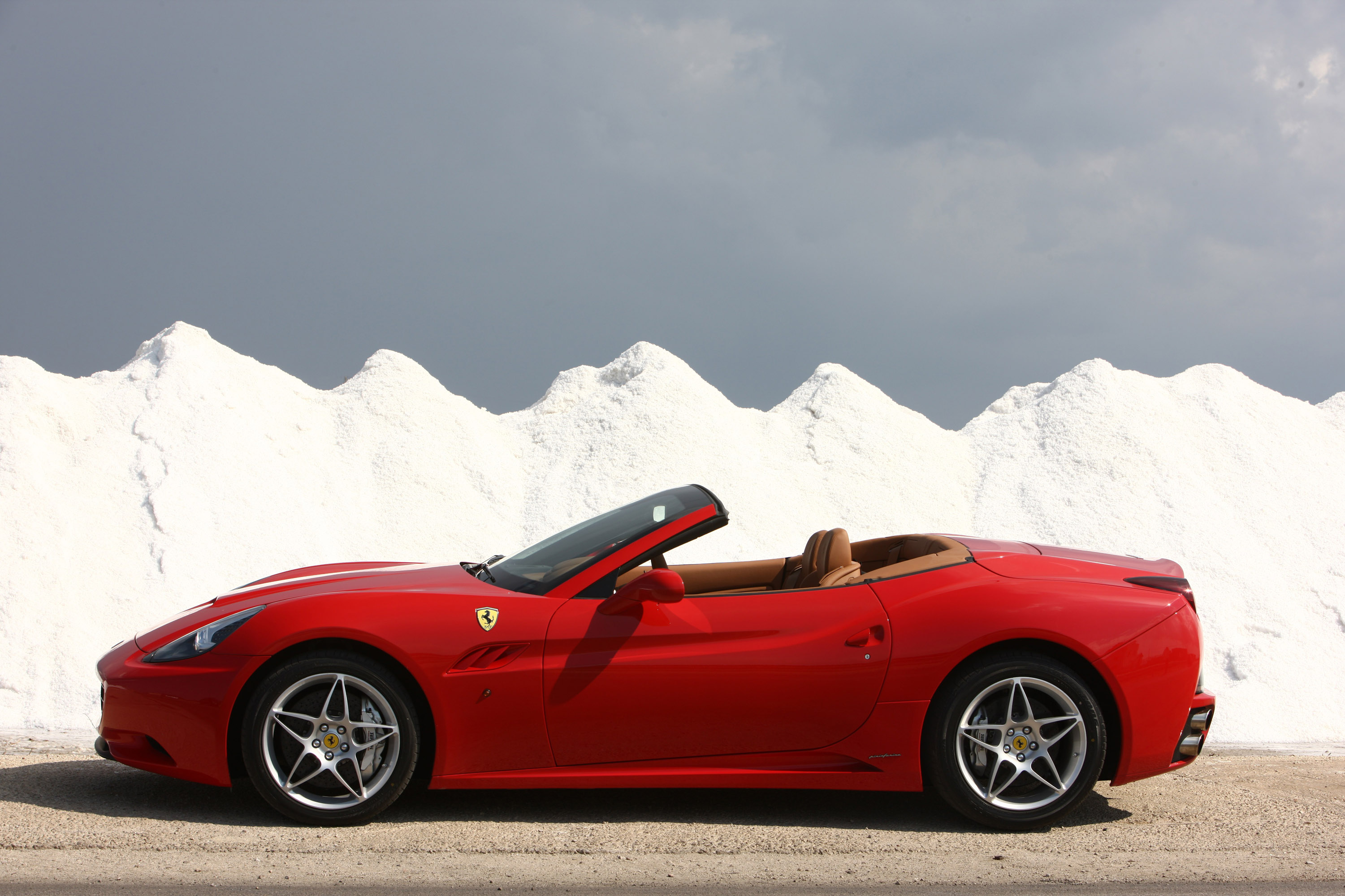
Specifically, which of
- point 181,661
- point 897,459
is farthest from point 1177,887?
point 897,459

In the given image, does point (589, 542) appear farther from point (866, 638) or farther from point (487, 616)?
point (866, 638)

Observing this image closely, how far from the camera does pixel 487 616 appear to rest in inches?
133

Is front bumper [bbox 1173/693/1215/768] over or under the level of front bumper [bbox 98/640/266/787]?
under

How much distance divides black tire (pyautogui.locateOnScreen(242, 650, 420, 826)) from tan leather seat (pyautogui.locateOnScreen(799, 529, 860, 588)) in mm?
1799

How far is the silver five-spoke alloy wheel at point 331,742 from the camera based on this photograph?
128 inches

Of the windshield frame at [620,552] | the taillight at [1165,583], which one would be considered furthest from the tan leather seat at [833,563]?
the taillight at [1165,583]

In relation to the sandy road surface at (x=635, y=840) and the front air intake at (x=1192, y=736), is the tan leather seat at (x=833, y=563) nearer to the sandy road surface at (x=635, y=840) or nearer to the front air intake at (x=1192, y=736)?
the sandy road surface at (x=635, y=840)

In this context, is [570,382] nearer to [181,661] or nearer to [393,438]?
[393,438]

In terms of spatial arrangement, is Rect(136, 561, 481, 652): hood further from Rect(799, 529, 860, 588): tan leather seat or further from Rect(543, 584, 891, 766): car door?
Rect(799, 529, 860, 588): tan leather seat

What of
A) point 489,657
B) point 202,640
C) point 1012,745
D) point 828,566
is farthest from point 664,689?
point 202,640

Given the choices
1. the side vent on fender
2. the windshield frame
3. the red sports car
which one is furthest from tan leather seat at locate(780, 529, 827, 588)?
the side vent on fender

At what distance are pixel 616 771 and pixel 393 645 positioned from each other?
96 cm

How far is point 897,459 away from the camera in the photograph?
661 inches

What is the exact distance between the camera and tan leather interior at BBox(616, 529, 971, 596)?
3.75 meters
